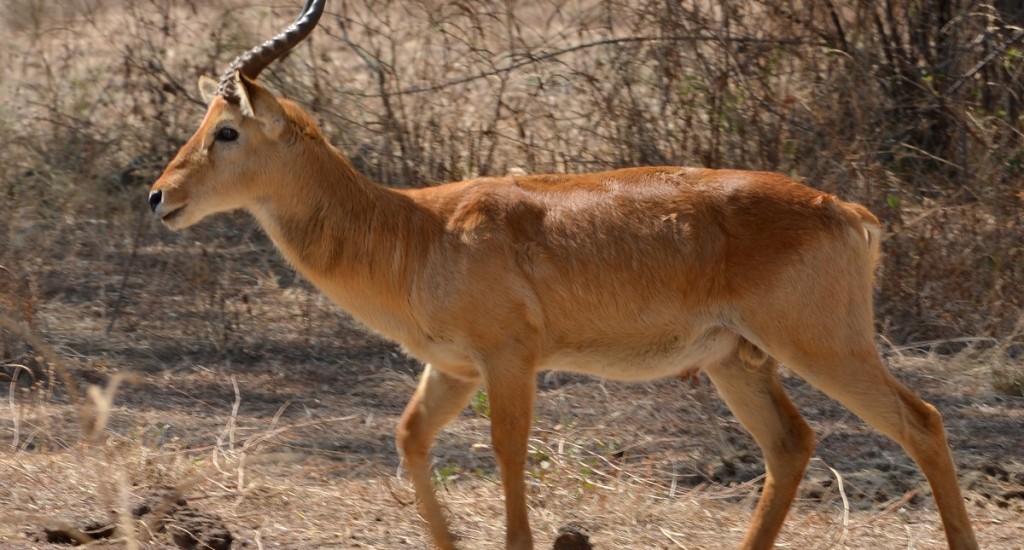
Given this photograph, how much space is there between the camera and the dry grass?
6.54 m

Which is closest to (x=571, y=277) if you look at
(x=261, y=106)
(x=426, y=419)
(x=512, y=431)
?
(x=512, y=431)

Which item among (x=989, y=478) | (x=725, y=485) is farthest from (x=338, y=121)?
(x=989, y=478)

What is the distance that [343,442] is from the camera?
757cm

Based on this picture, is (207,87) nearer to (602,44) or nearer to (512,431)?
(512,431)

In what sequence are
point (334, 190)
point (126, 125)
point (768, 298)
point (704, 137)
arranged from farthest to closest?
1. point (126, 125)
2. point (704, 137)
3. point (334, 190)
4. point (768, 298)

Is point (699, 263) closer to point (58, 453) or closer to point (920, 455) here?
point (920, 455)

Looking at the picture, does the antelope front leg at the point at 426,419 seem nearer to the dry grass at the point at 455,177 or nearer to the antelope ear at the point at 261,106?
the dry grass at the point at 455,177

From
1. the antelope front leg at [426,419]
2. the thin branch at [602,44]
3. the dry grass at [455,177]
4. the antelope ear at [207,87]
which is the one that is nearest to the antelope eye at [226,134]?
the antelope ear at [207,87]

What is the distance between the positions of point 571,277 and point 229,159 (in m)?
1.56

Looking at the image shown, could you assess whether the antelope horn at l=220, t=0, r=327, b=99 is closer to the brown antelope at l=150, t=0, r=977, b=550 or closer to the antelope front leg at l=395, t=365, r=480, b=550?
the brown antelope at l=150, t=0, r=977, b=550

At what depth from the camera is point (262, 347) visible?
905cm

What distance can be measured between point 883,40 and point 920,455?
5578mm

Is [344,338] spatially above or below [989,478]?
above

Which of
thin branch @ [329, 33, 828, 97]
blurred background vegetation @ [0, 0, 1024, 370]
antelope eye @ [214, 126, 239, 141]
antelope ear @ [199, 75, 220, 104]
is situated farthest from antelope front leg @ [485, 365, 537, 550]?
thin branch @ [329, 33, 828, 97]
